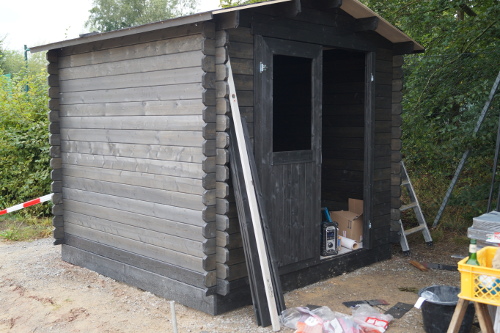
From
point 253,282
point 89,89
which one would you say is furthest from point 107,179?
point 253,282

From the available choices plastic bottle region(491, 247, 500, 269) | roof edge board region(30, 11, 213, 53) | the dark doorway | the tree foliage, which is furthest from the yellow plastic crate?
the tree foliage

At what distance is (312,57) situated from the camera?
5227 mm

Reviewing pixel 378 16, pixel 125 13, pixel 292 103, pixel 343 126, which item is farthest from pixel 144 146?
pixel 125 13

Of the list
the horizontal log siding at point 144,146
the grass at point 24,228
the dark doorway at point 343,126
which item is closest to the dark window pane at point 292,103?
the dark doorway at point 343,126

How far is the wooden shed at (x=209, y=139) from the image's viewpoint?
4.56 meters

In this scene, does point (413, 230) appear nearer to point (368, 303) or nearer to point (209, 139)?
point (368, 303)

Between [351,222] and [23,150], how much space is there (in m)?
5.58

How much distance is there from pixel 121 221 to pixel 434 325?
3.10 meters

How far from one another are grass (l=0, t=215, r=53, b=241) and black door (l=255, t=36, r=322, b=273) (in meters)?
4.23

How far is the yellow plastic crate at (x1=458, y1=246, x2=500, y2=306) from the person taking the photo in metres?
3.28

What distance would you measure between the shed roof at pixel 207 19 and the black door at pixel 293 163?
0.52m

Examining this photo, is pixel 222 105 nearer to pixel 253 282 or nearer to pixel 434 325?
pixel 253 282

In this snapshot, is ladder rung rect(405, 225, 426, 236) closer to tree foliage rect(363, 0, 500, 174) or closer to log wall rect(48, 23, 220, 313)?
tree foliage rect(363, 0, 500, 174)

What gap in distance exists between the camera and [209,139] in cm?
447
